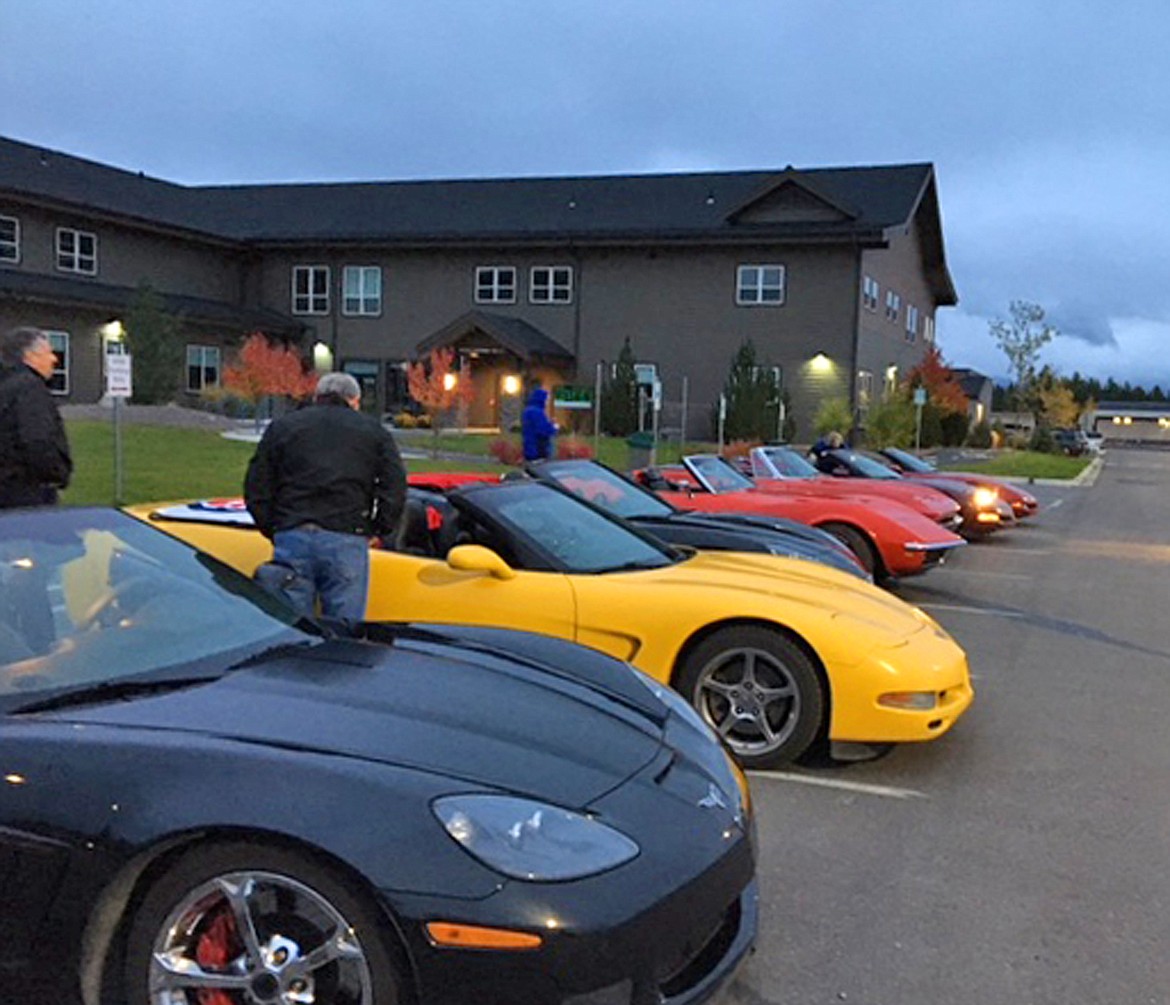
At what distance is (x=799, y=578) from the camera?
223 inches

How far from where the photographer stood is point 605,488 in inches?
304

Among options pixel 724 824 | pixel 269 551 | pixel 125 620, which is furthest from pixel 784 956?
pixel 269 551

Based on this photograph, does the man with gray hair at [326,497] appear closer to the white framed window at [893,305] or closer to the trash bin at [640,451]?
the trash bin at [640,451]

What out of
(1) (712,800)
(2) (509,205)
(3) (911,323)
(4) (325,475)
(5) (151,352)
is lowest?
(1) (712,800)

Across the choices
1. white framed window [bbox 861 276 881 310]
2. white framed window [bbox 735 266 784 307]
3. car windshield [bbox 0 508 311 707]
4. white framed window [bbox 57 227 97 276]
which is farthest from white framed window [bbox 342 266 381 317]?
car windshield [bbox 0 508 311 707]

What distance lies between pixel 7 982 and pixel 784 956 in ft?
6.78

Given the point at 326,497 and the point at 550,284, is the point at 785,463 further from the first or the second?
the point at 550,284

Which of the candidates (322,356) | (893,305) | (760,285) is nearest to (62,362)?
(322,356)

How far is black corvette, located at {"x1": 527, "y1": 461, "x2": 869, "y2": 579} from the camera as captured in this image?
7.32 m

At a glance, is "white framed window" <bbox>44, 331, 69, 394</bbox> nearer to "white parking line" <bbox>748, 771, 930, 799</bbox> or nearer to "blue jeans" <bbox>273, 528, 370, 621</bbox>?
"blue jeans" <bbox>273, 528, 370, 621</bbox>

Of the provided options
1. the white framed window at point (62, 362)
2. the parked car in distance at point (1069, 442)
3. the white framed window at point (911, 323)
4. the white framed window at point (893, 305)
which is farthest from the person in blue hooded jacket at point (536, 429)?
the parked car in distance at point (1069, 442)

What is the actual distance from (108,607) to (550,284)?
1337 inches

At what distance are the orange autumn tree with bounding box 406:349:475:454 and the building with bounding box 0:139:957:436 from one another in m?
0.67

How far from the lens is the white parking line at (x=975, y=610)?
9.07 metres
